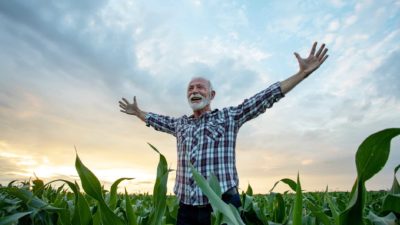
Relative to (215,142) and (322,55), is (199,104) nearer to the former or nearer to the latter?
(215,142)

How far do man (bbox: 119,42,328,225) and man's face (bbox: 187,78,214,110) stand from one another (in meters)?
0.01

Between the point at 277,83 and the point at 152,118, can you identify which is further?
the point at 152,118

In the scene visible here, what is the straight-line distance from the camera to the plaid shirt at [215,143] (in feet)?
13.1

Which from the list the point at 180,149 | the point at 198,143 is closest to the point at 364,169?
the point at 198,143

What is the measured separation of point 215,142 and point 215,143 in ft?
0.04

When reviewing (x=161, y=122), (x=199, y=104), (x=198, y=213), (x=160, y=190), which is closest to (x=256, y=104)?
(x=199, y=104)

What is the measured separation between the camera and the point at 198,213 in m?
3.85

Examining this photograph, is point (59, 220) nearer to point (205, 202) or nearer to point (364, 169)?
point (364, 169)

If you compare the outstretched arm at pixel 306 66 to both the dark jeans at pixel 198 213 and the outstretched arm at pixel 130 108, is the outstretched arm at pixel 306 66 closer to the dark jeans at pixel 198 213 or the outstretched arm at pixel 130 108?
the dark jeans at pixel 198 213

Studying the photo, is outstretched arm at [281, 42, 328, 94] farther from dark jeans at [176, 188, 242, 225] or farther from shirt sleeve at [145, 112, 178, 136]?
shirt sleeve at [145, 112, 178, 136]

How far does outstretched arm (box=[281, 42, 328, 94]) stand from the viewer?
4.02 meters

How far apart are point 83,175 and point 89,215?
315mm

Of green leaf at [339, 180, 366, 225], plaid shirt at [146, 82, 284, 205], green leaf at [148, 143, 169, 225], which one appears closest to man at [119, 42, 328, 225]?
plaid shirt at [146, 82, 284, 205]

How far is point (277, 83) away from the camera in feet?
13.7
